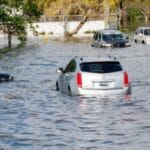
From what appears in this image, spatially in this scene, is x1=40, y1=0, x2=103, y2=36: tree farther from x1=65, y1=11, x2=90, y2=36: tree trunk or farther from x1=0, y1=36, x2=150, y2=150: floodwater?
x1=0, y1=36, x2=150, y2=150: floodwater

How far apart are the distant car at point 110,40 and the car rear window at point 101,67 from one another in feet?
129

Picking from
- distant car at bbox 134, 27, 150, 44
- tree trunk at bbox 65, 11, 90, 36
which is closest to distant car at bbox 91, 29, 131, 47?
distant car at bbox 134, 27, 150, 44

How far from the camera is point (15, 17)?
60.9 metres

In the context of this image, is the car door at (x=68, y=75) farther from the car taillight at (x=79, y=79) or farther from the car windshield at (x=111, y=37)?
the car windshield at (x=111, y=37)

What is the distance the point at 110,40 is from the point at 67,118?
45.8m

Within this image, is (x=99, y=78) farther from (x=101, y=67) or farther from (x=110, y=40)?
(x=110, y=40)

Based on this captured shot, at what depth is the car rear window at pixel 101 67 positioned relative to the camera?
26.7 meters

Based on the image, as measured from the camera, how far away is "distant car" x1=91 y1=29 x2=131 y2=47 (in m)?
66.5

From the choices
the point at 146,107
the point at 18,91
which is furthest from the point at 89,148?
the point at 18,91

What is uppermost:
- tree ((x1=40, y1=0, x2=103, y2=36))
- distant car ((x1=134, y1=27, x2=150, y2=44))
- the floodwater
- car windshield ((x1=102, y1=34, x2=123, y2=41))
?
the floodwater

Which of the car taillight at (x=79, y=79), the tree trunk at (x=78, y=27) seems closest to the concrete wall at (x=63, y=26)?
the tree trunk at (x=78, y=27)

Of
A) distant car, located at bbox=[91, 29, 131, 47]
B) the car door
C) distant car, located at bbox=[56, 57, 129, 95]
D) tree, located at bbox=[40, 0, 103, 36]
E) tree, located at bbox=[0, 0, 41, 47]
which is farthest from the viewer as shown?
tree, located at bbox=[40, 0, 103, 36]

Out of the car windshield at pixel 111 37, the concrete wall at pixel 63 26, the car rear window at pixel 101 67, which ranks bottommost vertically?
the concrete wall at pixel 63 26

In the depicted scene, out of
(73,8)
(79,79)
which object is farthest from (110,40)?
(79,79)
